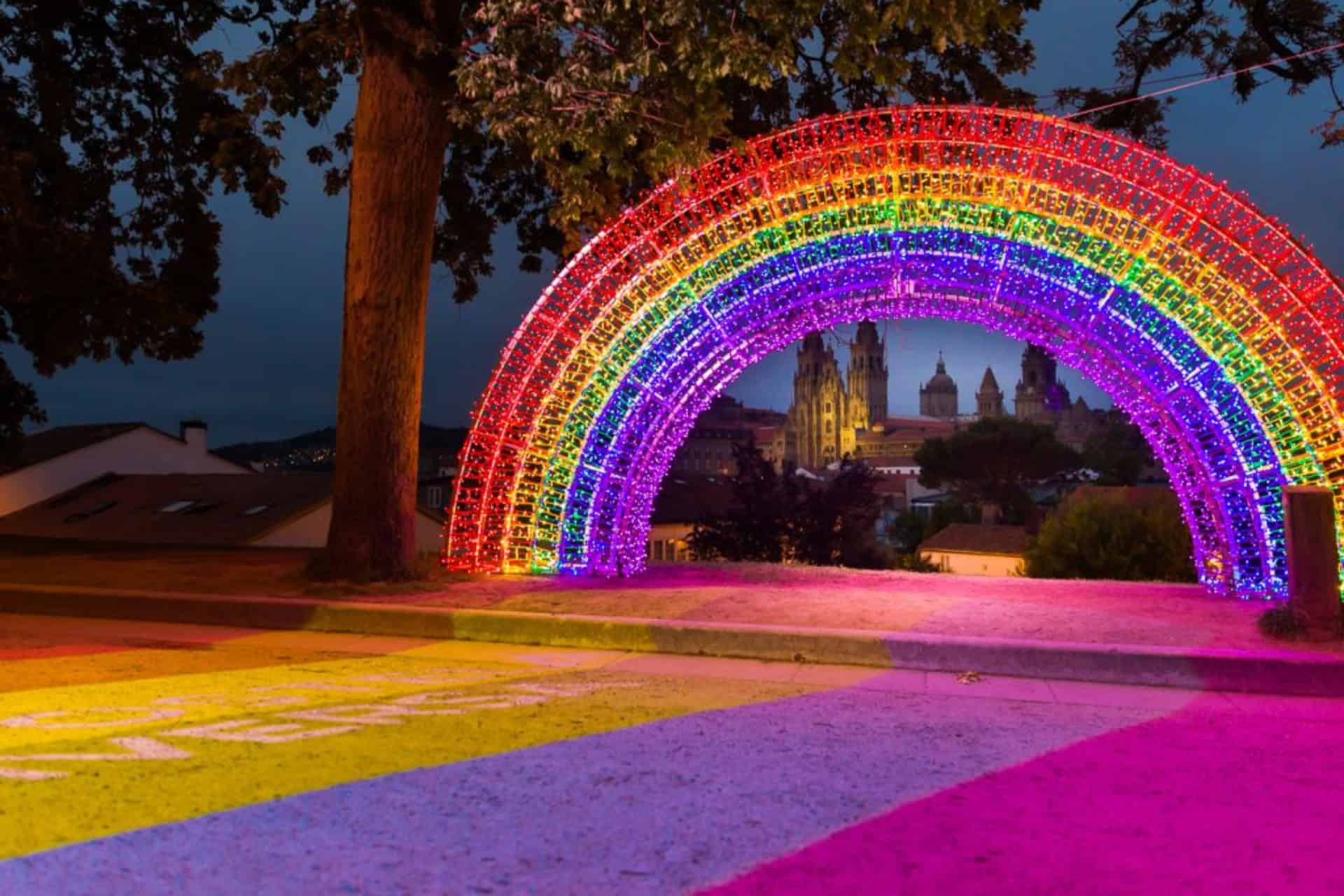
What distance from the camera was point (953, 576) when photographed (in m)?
11.9

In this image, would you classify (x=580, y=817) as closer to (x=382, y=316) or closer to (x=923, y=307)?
(x=382, y=316)

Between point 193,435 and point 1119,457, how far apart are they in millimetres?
54119

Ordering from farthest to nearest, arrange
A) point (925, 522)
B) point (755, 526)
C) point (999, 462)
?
1. point (999, 462)
2. point (925, 522)
3. point (755, 526)

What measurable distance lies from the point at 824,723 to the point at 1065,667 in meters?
2.32

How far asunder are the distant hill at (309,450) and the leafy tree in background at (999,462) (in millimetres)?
27927

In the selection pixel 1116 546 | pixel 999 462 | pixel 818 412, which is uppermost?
pixel 818 412

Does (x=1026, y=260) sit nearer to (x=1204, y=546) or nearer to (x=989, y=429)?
(x=1204, y=546)

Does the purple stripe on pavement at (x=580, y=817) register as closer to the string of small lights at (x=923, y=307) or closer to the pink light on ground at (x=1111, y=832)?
the pink light on ground at (x=1111, y=832)

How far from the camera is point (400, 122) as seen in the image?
37.1 ft

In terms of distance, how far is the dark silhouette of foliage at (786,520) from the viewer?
22.6m

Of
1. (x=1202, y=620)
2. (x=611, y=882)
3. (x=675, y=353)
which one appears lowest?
(x=611, y=882)

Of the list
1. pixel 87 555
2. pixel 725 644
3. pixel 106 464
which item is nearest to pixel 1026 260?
pixel 725 644

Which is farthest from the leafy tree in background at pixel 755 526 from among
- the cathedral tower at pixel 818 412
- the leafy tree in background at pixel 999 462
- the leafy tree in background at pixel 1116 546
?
the cathedral tower at pixel 818 412

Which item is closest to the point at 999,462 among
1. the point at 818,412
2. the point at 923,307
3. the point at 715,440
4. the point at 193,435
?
the point at 193,435
